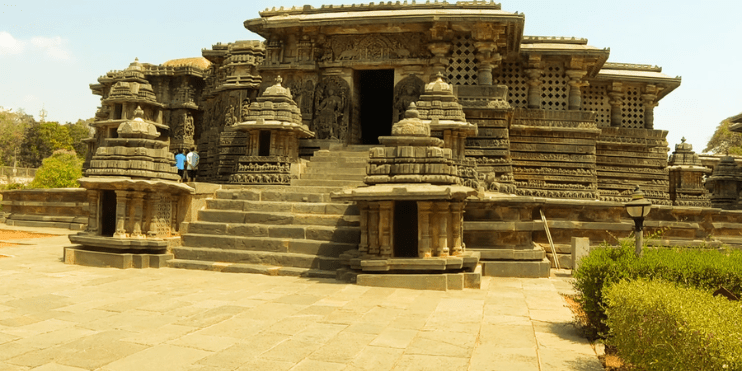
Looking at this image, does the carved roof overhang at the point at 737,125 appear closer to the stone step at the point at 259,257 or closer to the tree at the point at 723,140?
the stone step at the point at 259,257

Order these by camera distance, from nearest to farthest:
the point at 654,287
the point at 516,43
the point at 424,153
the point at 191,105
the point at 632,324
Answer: the point at 632,324, the point at 654,287, the point at 424,153, the point at 516,43, the point at 191,105

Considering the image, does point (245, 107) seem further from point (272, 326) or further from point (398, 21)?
point (272, 326)

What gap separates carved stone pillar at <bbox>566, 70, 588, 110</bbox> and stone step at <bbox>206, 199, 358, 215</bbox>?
34.5 feet

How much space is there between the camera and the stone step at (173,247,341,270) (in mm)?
9375

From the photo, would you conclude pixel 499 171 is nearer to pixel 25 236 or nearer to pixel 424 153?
pixel 424 153

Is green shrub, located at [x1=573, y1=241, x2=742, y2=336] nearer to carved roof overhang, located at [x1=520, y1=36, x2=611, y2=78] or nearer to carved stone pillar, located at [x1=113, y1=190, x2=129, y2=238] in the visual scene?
carved stone pillar, located at [x1=113, y1=190, x2=129, y2=238]

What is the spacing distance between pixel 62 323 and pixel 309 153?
1015 centimetres

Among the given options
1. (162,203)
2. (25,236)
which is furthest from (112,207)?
(25,236)

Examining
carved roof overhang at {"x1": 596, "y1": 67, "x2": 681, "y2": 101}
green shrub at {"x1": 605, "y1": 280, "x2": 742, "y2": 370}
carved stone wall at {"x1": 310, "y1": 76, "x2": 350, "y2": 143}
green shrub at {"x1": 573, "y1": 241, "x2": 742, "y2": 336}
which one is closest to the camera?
green shrub at {"x1": 605, "y1": 280, "x2": 742, "y2": 370}

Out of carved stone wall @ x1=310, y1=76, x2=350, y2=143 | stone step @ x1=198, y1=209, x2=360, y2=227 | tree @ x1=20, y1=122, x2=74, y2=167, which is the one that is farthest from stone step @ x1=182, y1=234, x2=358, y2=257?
tree @ x1=20, y1=122, x2=74, y2=167

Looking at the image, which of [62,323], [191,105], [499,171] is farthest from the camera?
[191,105]

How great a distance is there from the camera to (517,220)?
10125mm

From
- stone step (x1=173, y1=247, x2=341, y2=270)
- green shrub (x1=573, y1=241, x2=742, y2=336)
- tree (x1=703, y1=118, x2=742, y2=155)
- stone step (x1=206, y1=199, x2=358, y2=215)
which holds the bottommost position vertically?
stone step (x1=173, y1=247, x2=341, y2=270)

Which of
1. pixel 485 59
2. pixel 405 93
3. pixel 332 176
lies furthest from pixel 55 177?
pixel 485 59
